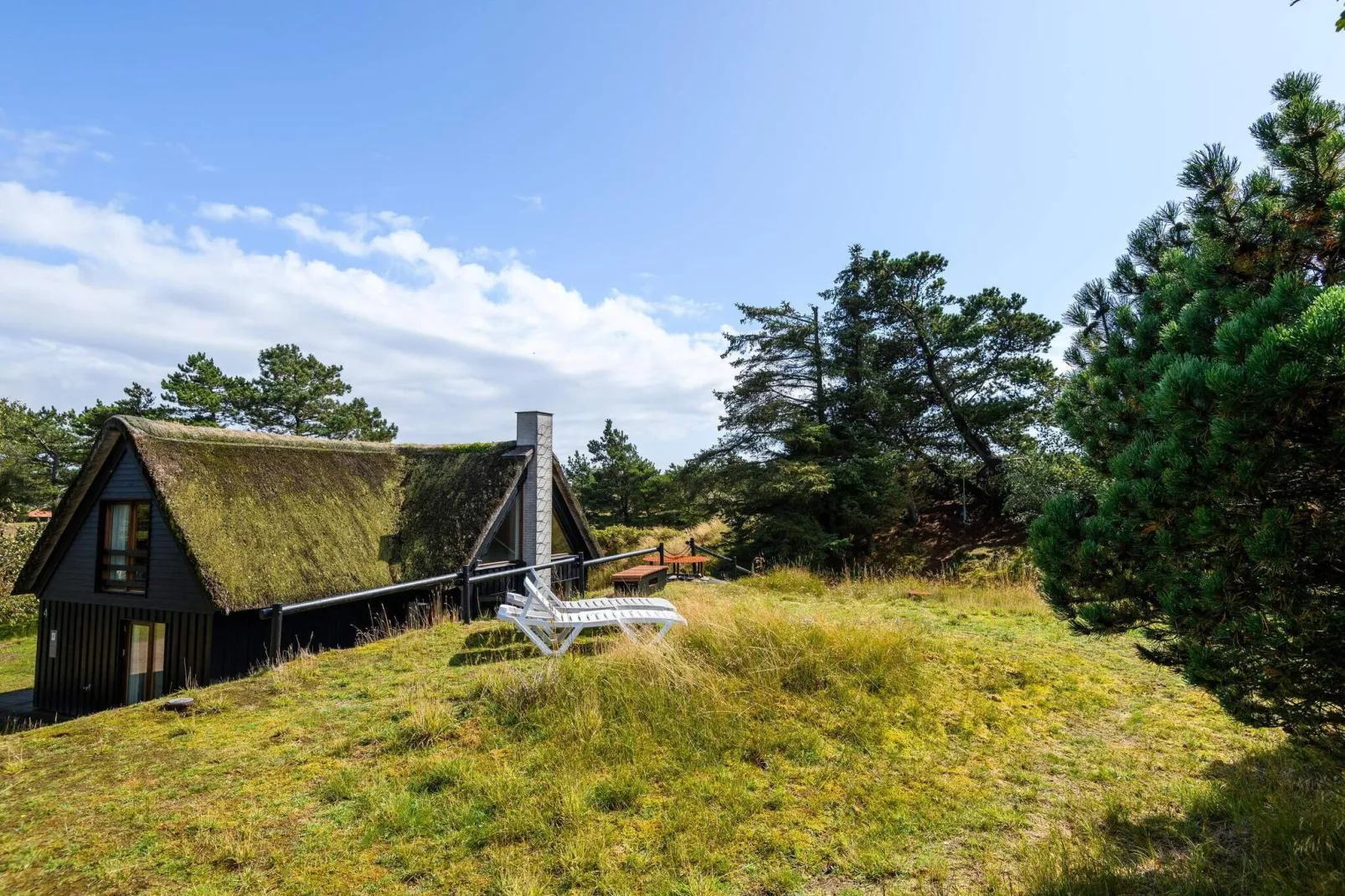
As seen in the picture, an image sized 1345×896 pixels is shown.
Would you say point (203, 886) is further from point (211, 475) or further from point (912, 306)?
point (912, 306)

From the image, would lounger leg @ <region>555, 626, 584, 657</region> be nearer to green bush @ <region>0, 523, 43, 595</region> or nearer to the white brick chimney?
the white brick chimney

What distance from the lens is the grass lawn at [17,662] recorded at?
14.0 m

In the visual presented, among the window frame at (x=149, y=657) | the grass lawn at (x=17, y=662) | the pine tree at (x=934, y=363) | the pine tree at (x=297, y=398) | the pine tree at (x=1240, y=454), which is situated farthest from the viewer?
the pine tree at (x=297, y=398)

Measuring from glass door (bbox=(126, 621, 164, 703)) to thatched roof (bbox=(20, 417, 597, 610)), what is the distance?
95.0 inches

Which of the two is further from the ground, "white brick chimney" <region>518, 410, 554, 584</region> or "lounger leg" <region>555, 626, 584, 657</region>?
"white brick chimney" <region>518, 410, 554, 584</region>

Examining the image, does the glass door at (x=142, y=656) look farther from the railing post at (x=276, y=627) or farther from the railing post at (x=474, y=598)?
the railing post at (x=474, y=598)

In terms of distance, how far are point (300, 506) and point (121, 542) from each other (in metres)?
3.04

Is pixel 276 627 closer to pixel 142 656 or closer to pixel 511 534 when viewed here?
pixel 142 656

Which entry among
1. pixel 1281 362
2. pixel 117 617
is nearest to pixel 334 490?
pixel 117 617

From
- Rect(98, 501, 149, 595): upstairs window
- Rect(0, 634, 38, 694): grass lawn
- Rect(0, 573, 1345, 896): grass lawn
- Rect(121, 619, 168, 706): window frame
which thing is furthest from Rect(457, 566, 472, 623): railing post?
Rect(0, 634, 38, 694): grass lawn

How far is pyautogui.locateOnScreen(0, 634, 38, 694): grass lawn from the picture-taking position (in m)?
14.0

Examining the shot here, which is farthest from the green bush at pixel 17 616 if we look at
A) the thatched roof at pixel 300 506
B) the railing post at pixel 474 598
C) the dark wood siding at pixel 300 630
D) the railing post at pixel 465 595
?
the railing post at pixel 465 595

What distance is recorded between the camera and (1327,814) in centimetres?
350

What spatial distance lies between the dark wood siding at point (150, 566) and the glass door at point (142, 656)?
0.53 m
